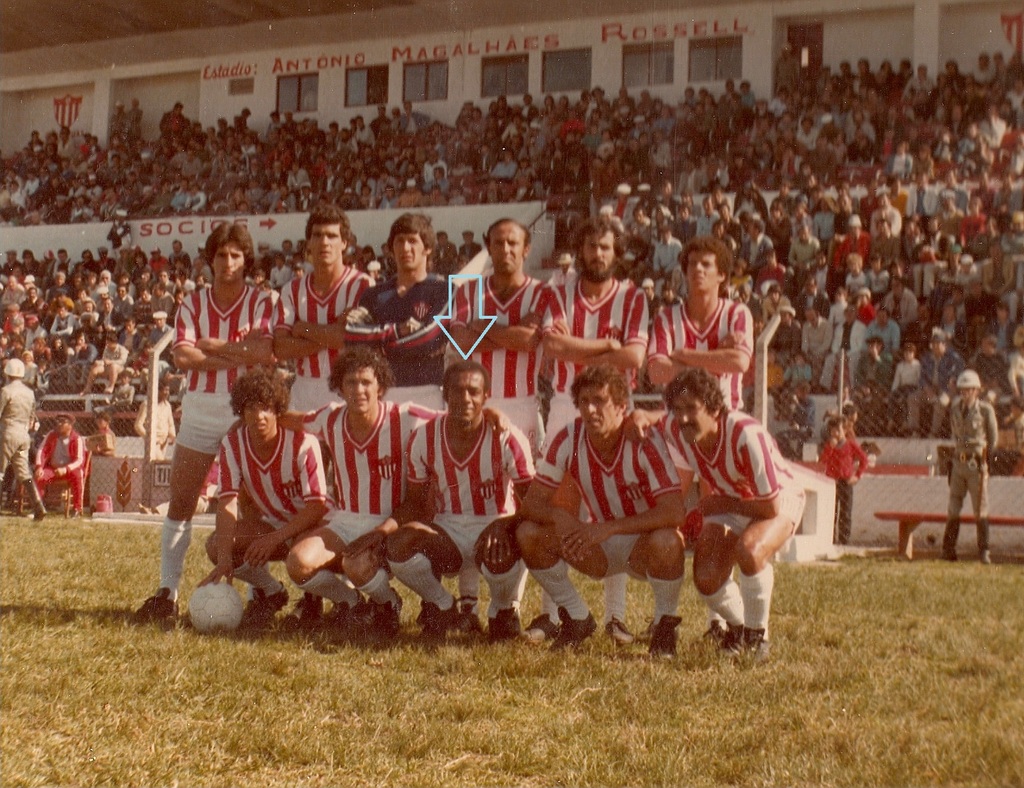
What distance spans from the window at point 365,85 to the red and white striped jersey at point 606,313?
501cm

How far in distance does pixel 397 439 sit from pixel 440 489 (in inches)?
10.6

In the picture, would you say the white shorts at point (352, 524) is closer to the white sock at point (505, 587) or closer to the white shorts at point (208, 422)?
the white sock at point (505, 587)

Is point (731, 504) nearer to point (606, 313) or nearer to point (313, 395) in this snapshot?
point (606, 313)

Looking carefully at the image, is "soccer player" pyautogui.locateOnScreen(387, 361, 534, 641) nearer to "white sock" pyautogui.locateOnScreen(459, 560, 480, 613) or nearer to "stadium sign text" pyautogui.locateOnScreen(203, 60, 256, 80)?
"white sock" pyautogui.locateOnScreen(459, 560, 480, 613)

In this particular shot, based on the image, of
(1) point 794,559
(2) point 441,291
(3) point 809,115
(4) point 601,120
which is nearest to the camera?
(2) point 441,291

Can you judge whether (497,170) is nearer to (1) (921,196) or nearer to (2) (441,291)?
(1) (921,196)

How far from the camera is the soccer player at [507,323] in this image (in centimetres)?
457

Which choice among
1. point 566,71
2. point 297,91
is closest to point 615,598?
point 297,91

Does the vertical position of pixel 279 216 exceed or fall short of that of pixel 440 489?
it exceeds it

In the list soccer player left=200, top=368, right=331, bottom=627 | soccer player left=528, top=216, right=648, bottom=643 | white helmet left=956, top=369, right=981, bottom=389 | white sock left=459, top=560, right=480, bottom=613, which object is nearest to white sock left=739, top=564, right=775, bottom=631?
soccer player left=528, top=216, right=648, bottom=643

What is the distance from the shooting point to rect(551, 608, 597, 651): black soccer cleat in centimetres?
428

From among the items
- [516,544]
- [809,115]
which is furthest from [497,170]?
[516,544]

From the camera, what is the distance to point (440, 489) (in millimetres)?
4637

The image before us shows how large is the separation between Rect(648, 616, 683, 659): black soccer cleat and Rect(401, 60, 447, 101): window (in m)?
6.95
